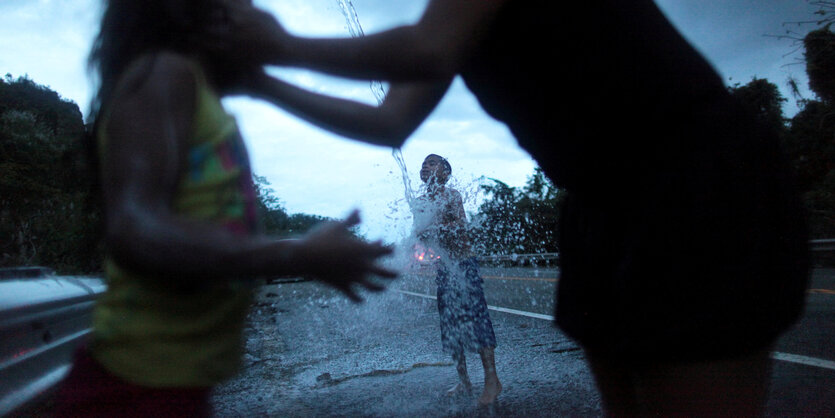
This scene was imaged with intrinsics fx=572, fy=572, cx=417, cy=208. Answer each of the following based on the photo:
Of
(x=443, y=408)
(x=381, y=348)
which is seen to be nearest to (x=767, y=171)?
(x=443, y=408)

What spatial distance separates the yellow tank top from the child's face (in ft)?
14.6

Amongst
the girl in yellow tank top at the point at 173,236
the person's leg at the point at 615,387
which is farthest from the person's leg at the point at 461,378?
the girl in yellow tank top at the point at 173,236

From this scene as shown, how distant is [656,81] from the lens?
1.01 metres

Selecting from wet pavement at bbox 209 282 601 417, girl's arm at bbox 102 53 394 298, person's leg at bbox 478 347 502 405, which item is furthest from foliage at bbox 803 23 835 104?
girl's arm at bbox 102 53 394 298

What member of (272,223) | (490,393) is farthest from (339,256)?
(490,393)

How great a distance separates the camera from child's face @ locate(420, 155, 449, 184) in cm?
548

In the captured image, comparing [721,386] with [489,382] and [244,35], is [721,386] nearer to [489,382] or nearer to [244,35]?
[244,35]

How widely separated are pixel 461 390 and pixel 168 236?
4219mm

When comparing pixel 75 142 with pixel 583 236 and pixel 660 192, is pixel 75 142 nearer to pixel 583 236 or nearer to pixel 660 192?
pixel 583 236

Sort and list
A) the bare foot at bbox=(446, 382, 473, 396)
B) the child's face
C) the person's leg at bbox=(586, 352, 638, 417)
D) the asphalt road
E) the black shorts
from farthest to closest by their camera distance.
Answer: the child's face < the bare foot at bbox=(446, 382, 473, 396) < the asphalt road < the person's leg at bbox=(586, 352, 638, 417) < the black shorts

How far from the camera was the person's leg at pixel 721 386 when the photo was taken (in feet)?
3.20

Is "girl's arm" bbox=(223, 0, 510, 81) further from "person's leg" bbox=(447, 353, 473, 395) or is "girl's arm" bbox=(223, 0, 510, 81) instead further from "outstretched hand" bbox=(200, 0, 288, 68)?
"person's leg" bbox=(447, 353, 473, 395)

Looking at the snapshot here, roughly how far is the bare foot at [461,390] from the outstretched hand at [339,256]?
404 cm

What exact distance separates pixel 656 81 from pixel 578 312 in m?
0.53
